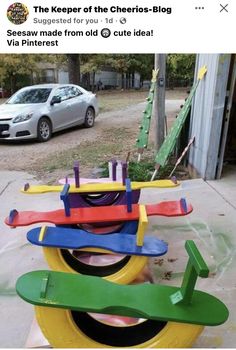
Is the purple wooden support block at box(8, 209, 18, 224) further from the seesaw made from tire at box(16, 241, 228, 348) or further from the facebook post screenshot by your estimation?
the seesaw made from tire at box(16, 241, 228, 348)

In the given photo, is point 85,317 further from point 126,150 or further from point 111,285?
point 126,150

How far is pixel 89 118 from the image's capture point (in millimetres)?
10539

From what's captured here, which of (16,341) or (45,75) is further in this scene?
(45,75)

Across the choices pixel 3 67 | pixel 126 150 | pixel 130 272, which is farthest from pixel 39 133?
pixel 3 67

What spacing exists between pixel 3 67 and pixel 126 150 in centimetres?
1452

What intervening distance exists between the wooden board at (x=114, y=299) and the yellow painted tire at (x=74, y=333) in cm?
8

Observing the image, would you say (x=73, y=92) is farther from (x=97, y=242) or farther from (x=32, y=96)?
(x=97, y=242)

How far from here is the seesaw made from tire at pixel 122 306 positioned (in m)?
1.63

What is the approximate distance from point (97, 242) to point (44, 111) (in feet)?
22.9

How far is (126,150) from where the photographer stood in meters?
7.70

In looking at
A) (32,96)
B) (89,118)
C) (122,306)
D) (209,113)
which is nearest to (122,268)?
(122,306)
